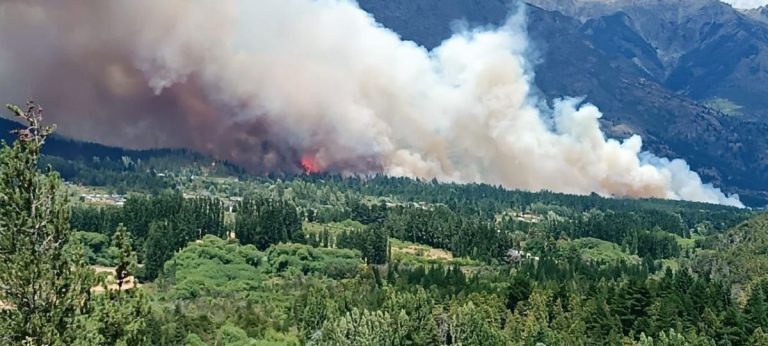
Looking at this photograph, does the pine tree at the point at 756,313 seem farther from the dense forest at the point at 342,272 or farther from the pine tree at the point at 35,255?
the pine tree at the point at 35,255

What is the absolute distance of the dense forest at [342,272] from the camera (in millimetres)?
25188

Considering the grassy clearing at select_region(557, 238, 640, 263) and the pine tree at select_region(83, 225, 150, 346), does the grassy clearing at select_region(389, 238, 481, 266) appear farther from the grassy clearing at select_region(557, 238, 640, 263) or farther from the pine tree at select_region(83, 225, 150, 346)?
the pine tree at select_region(83, 225, 150, 346)

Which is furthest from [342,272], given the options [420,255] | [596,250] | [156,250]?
[596,250]

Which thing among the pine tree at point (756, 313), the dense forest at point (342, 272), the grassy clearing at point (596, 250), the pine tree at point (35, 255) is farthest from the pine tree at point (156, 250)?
the pine tree at point (35, 255)

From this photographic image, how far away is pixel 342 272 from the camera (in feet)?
324

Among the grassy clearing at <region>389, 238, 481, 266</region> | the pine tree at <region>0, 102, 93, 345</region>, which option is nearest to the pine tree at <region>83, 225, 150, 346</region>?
the pine tree at <region>0, 102, 93, 345</region>

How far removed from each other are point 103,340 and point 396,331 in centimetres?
3962

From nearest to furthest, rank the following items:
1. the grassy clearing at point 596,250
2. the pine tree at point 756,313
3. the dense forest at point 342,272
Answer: the dense forest at point 342,272 < the pine tree at point 756,313 < the grassy clearing at point 596,250

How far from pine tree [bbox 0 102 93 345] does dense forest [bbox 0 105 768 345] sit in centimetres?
5

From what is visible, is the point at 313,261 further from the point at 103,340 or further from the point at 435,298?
the point at 103,340

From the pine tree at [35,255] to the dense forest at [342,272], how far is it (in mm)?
53

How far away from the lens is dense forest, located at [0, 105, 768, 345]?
2519 centimetres

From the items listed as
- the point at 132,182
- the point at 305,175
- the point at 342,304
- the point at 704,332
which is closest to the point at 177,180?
the point at 132,182

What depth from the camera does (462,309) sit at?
218ft
